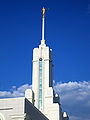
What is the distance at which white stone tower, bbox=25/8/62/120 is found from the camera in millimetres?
69000

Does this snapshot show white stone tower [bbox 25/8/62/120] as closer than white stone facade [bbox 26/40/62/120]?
No

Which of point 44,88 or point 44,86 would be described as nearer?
point 44,88

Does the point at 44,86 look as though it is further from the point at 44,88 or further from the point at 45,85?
the point at 44,88

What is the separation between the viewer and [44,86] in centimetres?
7275

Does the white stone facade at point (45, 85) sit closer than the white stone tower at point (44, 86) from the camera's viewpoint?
Yes

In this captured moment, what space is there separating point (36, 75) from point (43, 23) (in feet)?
47.9

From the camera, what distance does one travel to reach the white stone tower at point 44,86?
69.0m

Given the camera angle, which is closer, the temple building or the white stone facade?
the white stone facade

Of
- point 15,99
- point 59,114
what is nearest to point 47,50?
point 59,114

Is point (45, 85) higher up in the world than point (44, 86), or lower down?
higher up

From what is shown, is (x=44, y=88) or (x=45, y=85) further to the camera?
(x=45, y=85)

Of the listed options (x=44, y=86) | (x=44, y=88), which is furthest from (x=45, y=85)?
(x=44, y=88)

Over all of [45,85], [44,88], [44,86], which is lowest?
[44,88]

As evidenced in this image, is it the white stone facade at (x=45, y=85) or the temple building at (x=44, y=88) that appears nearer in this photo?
the white stone facade at (x=45, y=85)
